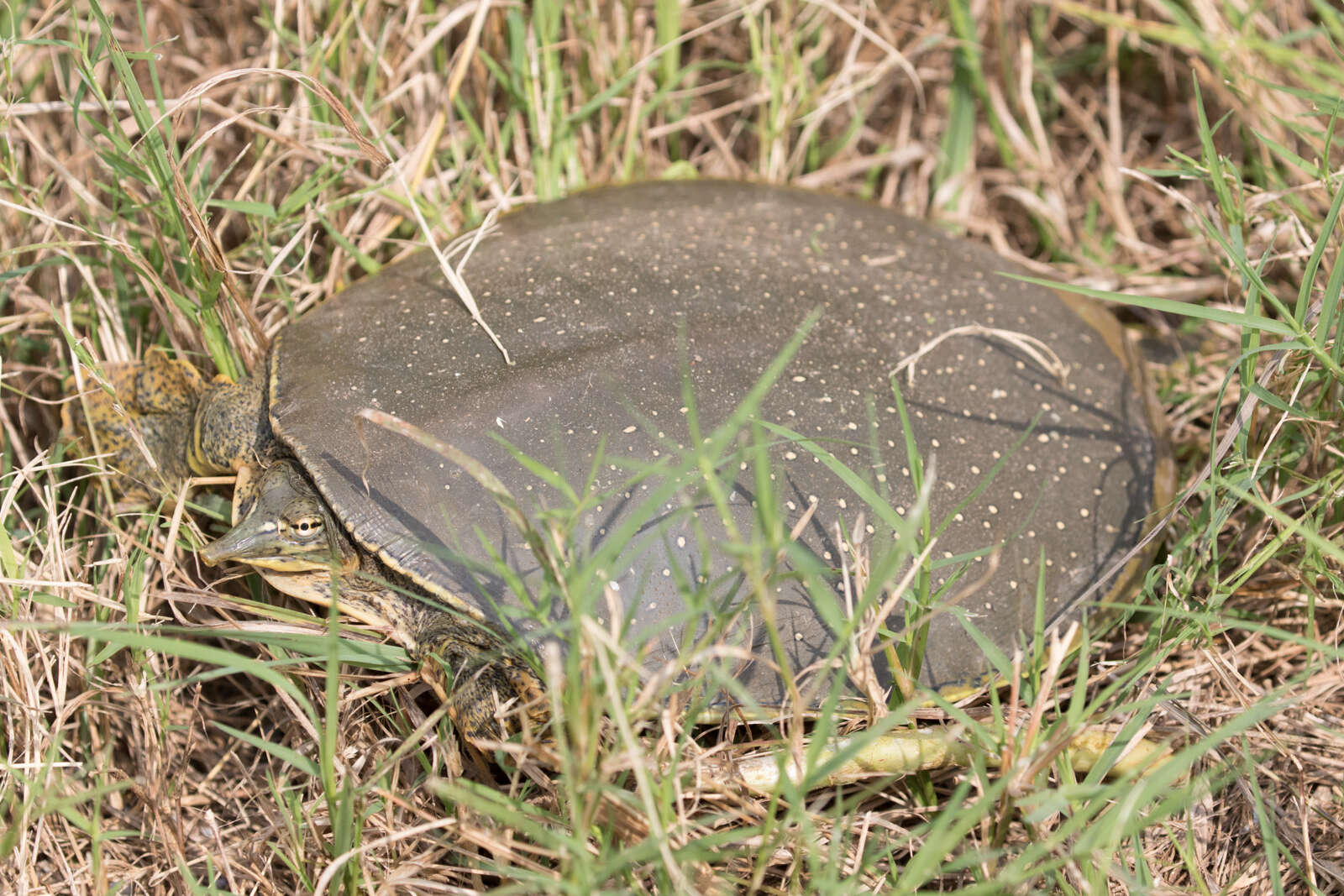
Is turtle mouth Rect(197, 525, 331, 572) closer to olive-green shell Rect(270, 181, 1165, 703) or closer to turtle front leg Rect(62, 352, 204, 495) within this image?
olive-green shell Rect(270, 181, 1165, 703)

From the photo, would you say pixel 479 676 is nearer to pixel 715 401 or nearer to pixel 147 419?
pixel 715 401

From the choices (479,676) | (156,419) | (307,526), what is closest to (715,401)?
(479,676)

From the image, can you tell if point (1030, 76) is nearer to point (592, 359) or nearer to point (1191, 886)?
point (592, 359)

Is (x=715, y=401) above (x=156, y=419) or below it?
above

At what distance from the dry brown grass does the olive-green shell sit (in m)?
0.25

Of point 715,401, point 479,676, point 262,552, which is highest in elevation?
point 715,401

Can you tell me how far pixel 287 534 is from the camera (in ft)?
5.89

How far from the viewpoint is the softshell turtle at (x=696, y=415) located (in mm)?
1729

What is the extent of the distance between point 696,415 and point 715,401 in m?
0.19

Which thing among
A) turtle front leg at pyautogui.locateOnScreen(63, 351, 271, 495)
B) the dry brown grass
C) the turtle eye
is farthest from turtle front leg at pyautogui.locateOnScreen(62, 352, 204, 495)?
the turtle eye

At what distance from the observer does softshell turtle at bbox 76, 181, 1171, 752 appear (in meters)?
1.73

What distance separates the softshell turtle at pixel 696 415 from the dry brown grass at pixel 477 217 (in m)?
0.21

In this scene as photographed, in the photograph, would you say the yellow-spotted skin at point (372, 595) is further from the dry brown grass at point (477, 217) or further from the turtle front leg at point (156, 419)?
the turtle front leg at point (156, 419)

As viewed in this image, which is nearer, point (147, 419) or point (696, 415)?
point (696, 415)
